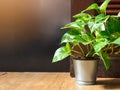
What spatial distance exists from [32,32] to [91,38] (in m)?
0.42

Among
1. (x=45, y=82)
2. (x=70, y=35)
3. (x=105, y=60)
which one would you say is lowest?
(x=45, y=82)

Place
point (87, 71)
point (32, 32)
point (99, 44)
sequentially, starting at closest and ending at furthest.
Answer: point (99, 44), point (87, 71), point (32, 32)

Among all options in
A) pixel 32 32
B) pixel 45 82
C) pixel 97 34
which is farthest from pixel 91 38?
pixel 32 32

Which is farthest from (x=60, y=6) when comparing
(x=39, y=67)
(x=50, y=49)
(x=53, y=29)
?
(x=39, y=67)

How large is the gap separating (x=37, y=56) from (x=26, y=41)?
10 cm

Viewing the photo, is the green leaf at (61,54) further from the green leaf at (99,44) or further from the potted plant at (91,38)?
the green leaf at (99,44)

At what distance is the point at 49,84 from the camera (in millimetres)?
1052

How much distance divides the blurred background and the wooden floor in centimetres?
7

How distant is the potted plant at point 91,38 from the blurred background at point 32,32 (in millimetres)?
232

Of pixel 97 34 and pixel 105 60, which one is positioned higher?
pixel 97 34

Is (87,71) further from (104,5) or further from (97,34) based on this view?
(104,5)

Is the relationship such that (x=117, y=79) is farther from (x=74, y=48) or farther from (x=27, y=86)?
(x=27, y=86)

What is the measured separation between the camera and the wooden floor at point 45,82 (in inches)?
39.2

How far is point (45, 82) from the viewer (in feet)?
3.59
